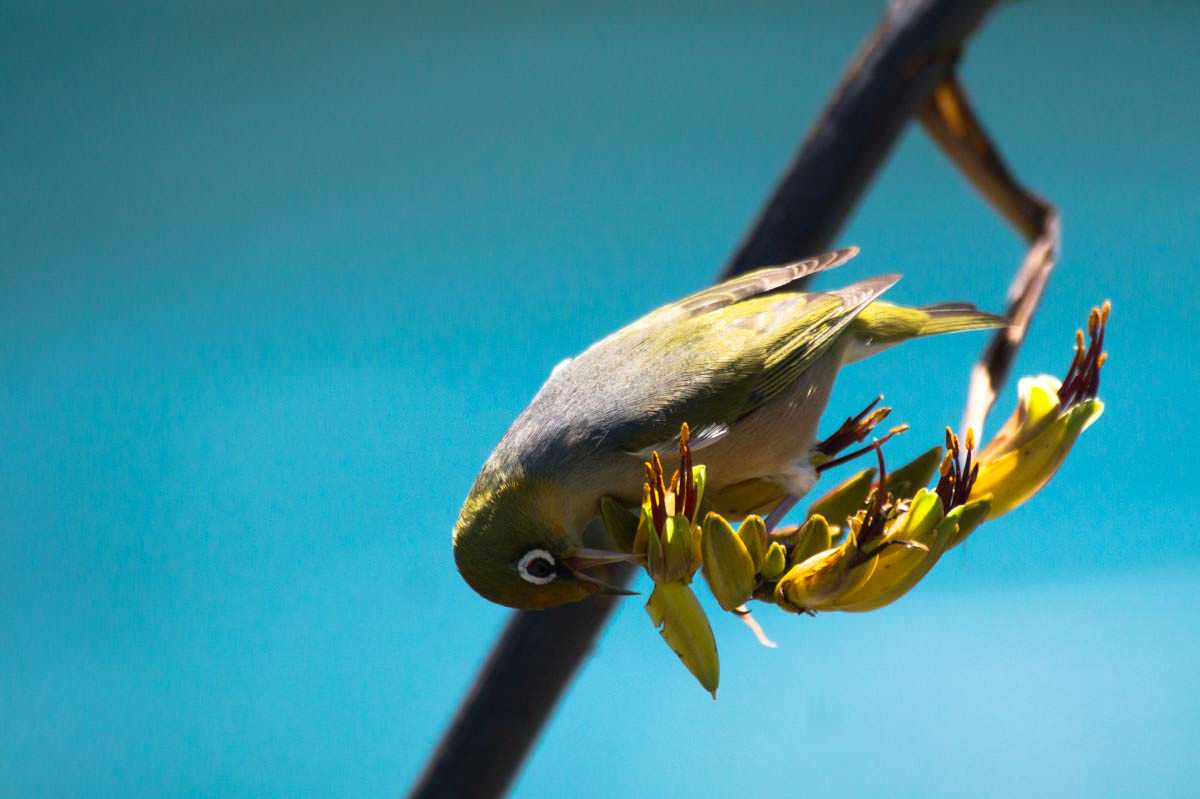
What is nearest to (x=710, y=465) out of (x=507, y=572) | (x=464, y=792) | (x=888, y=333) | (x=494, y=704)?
(x=507, y=572)

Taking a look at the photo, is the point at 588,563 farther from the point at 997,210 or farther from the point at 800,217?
the point at 997,210

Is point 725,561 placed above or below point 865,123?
below

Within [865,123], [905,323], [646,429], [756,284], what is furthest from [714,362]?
[865,123]

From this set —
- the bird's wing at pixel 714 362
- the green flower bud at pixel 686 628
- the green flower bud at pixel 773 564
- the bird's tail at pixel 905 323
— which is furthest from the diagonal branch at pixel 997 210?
the green flower bud at pixel 686 628

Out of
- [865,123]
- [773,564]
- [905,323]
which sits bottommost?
[773,564]

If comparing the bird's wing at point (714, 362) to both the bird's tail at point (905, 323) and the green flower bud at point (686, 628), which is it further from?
the green flower bud at point (686, 628)

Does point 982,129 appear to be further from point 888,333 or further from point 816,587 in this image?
point 816,587
